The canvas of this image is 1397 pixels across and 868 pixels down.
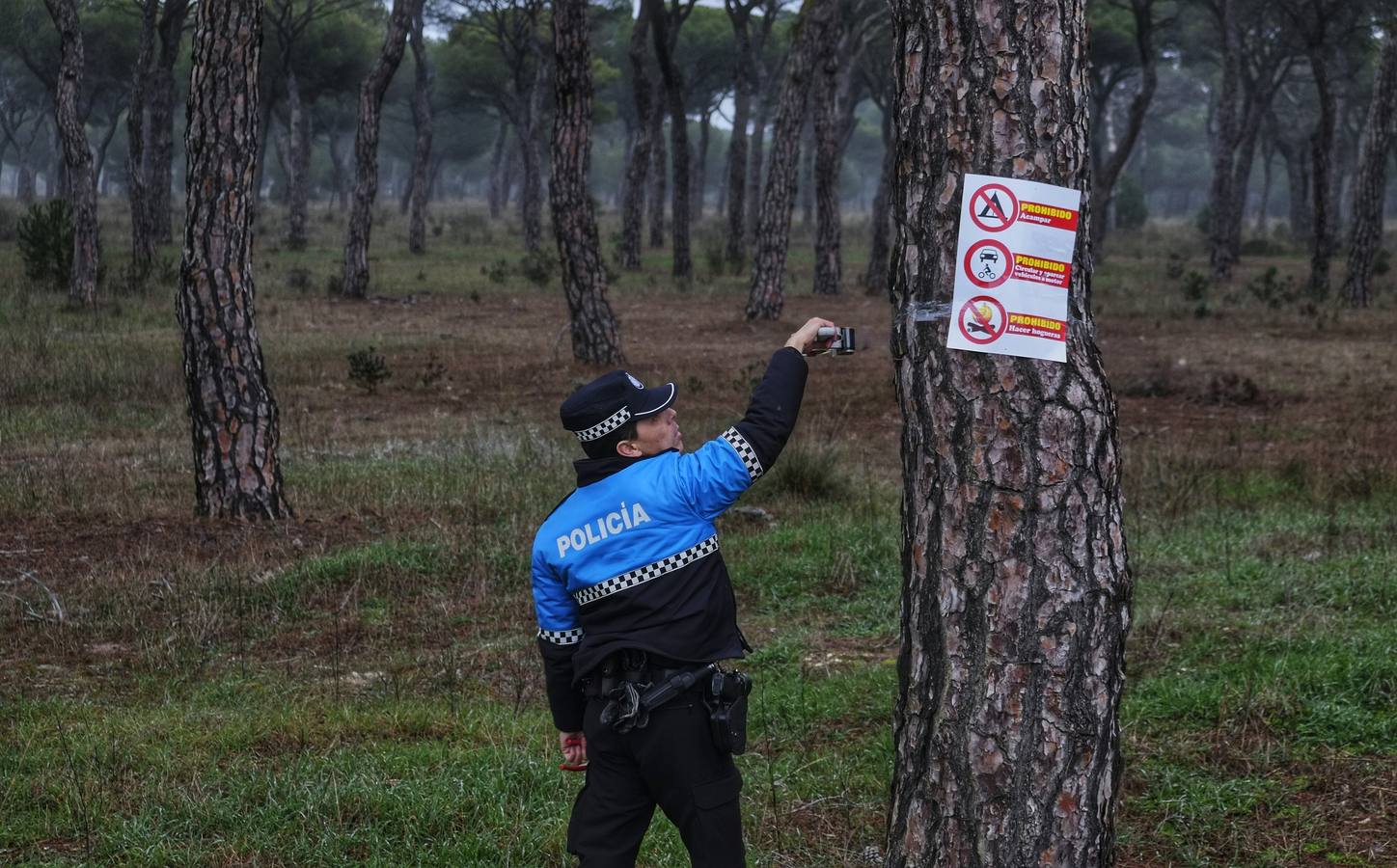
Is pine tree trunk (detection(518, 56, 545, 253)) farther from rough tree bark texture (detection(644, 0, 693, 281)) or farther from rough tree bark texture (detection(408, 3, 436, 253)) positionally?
rough tree bark texture (detection(644, 0, 693, 281))

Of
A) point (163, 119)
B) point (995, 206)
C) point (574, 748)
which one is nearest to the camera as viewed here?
point (995, 206)

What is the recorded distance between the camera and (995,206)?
294cm

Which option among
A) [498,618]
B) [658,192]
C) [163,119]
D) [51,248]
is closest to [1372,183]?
[498,618]

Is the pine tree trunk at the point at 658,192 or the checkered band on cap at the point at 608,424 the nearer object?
the checkered band on cap at the point at 608,424

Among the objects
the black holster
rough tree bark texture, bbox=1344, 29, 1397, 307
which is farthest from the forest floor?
rough tree bark texture, bbox=1344, 29, 1397, 307

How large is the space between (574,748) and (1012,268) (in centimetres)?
164

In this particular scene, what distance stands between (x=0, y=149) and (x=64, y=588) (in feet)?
183

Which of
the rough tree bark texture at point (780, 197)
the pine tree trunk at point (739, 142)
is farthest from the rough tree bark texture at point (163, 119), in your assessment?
the rough tree bark texture at point (780, 197)

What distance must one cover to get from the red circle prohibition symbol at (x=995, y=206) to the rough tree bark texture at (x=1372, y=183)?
20.2 metres

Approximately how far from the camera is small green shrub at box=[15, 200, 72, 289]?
20.3 m

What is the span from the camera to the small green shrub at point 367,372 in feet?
43.5

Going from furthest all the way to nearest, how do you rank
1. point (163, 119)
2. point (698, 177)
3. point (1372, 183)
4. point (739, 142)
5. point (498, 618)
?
point (698, 177) < point (739, 142) < point (163, 119) < point (1372, 183) < point (498, 618)

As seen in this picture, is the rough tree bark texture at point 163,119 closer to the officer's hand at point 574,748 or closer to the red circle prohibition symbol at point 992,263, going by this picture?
the officer's hand at point 574,748

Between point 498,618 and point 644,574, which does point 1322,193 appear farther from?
point 644,574
